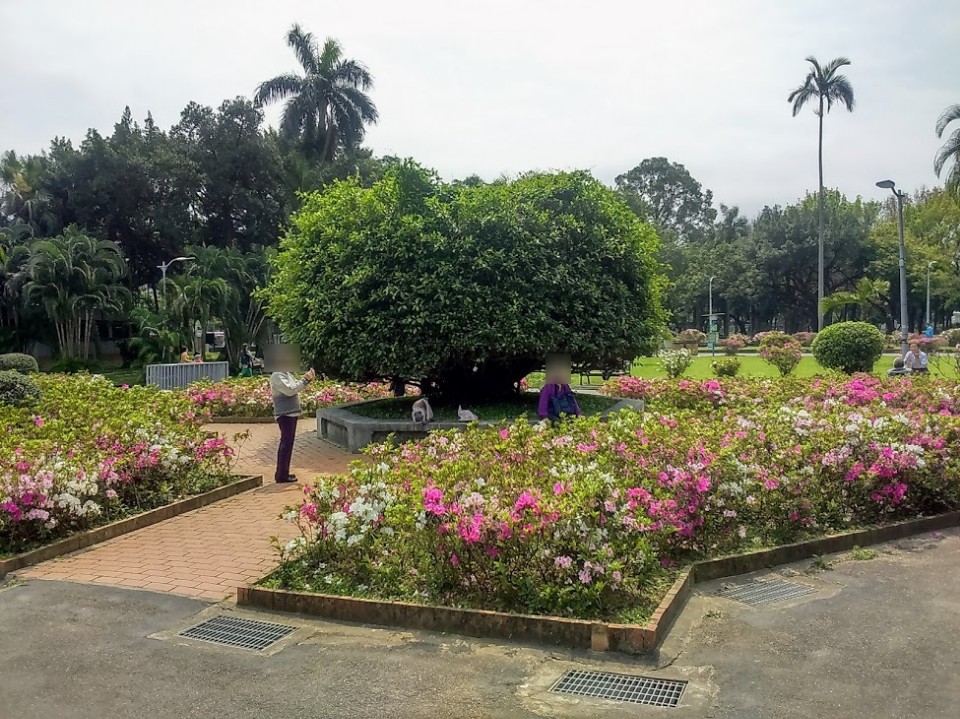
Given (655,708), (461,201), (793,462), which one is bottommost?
(655,708)

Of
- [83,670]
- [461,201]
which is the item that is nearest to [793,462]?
[83,670]

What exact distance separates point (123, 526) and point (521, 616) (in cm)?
396

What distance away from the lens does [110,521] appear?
6719mm

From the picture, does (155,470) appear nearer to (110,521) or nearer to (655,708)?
(110,521)

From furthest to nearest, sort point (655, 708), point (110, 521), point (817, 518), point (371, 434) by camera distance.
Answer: point (371, 434) → point (110, 521) → point (817, 518) → point (655, 708)

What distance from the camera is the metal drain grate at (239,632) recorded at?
4.30m

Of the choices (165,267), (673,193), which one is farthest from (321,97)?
(673,193)

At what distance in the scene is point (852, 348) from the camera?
21.6m

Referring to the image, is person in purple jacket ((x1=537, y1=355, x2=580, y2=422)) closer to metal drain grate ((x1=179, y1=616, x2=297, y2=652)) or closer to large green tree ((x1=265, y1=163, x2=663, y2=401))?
large green tree ((x1=265, y1=163, x2=663, y2=401))

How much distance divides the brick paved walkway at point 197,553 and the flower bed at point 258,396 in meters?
6.97

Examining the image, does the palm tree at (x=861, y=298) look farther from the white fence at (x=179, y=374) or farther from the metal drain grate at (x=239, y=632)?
the metal drain grate at (x=239, y=632)

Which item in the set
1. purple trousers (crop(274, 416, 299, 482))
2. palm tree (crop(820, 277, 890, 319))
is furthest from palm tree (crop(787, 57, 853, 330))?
purple trousers (crop(274, 416, 299, 482))

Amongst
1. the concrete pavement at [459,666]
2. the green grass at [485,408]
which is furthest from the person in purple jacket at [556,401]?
the concrete pavement at [459,666]

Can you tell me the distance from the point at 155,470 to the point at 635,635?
5.15m
